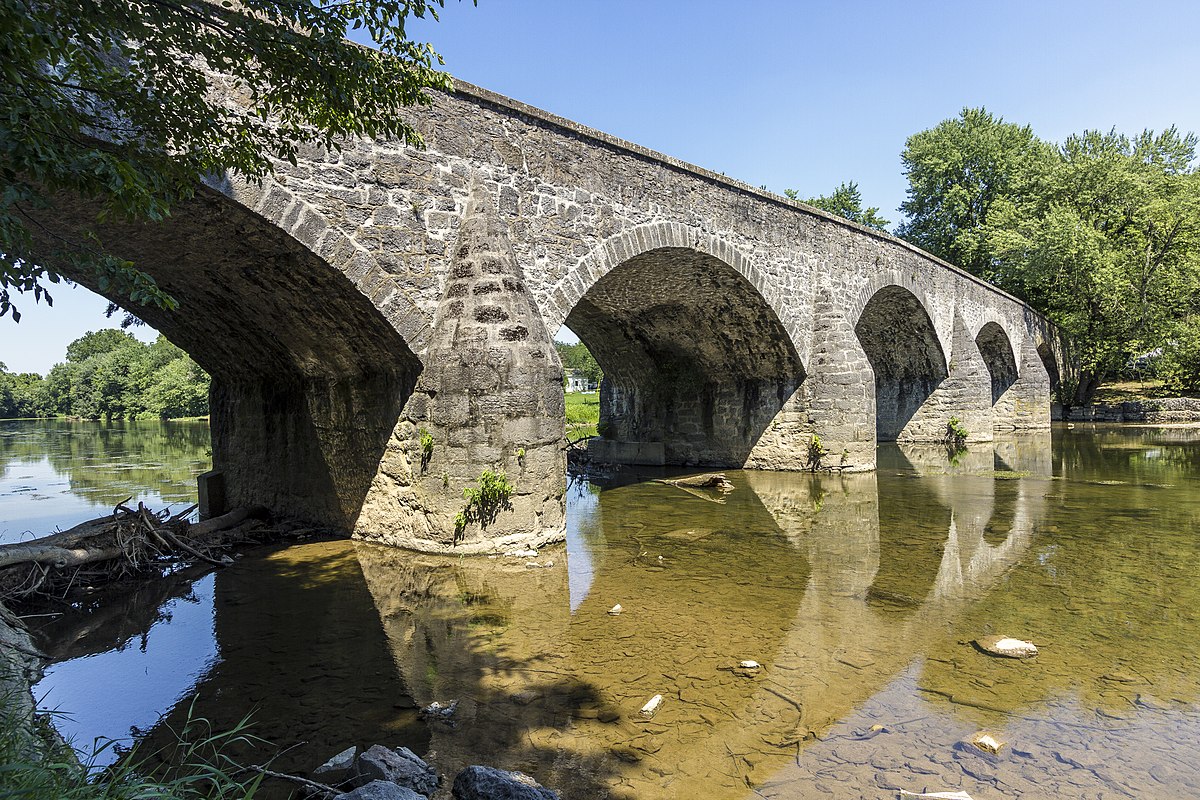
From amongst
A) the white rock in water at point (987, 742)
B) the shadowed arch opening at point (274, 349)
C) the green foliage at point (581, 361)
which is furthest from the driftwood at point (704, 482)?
the green foliage at point (581, 361)

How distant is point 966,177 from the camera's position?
33.2 m

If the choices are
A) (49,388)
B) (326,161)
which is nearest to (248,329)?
(326,161)

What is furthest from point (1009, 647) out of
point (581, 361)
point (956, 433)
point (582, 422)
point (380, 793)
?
point (581, 361)

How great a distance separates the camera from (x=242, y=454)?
31.1ft

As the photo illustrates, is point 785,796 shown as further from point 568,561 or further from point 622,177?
point 622,177

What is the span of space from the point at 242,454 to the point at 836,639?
8.30 meters

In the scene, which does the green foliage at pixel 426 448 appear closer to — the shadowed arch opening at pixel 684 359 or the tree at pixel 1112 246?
A: the shadowed arch opening at pixel 684 359

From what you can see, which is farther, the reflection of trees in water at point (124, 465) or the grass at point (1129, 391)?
the grass at point (1129, 391)

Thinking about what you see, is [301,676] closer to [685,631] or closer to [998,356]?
[685,631]

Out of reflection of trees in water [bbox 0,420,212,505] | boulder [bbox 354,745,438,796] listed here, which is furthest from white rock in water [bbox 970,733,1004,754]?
reflection of trees in water [bbox 0,420,212,505]

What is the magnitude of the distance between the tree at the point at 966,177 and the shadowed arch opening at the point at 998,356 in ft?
26.4

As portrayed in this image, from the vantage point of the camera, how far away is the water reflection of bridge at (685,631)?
3107mm

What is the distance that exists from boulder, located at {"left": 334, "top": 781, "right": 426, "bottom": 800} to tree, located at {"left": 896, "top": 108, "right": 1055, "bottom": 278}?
113 feet

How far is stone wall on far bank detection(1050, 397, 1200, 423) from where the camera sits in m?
→ 26.0
